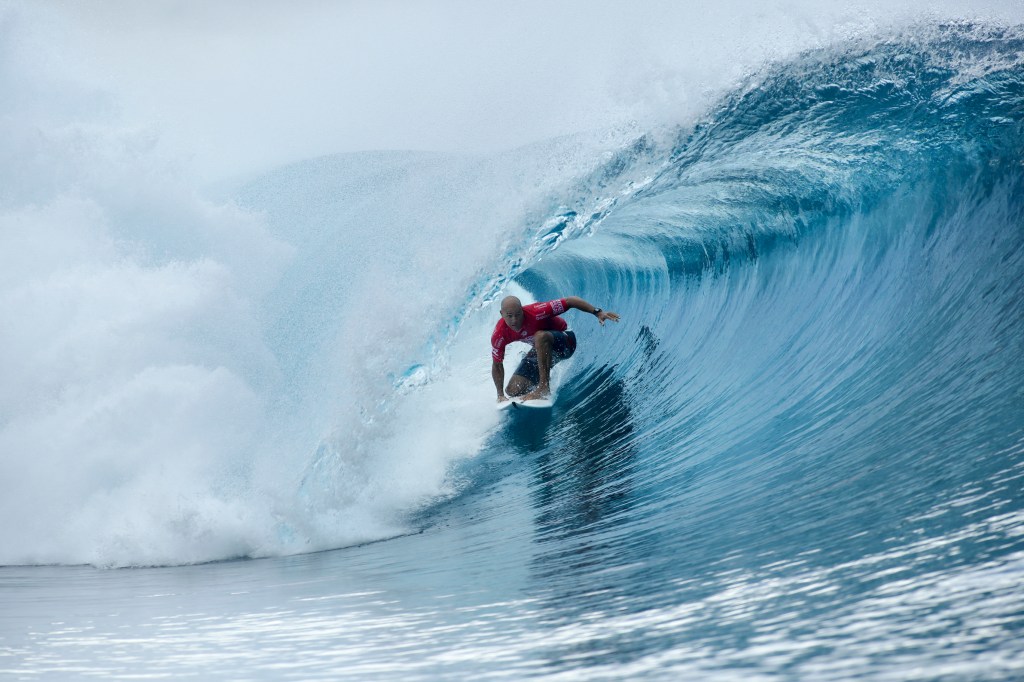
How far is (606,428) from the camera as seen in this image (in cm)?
536

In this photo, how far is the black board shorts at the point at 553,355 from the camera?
5.85 metres

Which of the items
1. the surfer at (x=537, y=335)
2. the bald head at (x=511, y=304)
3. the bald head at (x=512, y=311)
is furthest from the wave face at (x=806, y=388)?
the bald head at (x=511, y=304)

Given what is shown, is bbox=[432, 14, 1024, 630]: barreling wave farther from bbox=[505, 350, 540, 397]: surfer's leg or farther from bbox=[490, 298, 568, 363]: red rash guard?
bbox=[490, 298, 568, 363]: red rash guard

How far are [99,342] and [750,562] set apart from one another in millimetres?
5857

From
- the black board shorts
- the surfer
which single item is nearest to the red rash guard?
the surfer

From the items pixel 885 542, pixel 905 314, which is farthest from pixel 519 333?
pixel 885 542

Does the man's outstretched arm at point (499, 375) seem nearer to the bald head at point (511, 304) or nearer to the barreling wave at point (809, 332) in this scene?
the barreling wave at point (809, 332)

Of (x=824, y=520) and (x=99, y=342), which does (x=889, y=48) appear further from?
(x=99, y=342)

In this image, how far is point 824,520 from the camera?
2.57 metres

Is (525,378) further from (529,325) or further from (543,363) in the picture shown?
(529,325)

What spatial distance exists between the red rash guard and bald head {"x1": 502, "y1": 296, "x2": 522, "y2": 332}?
0.18 feet

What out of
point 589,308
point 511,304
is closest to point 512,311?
point 511,304

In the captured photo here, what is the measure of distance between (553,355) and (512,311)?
25.1 inches

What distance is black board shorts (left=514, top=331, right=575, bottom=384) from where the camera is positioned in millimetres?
5849
